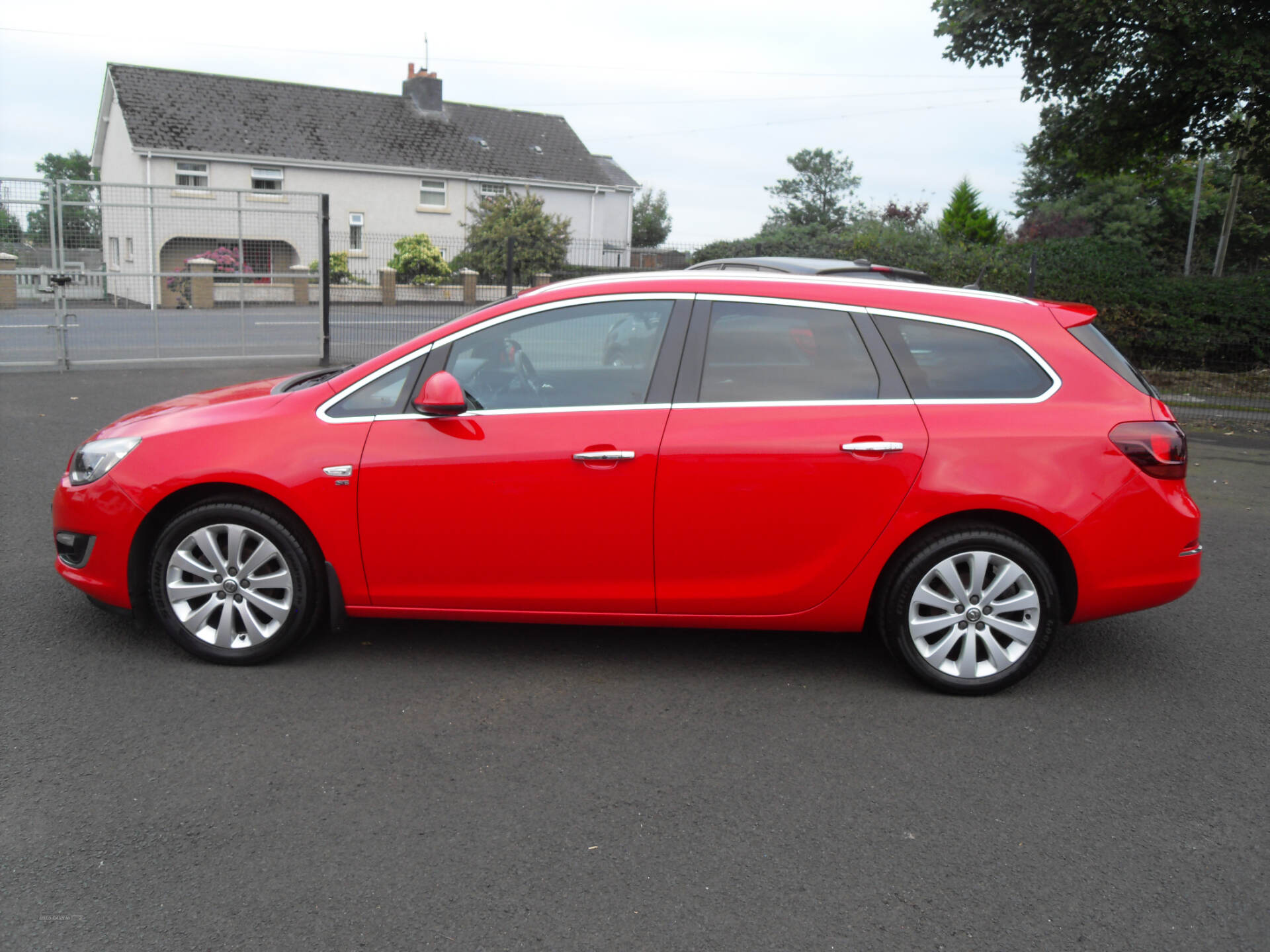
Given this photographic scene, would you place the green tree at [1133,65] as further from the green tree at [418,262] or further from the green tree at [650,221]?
the green tree at [650,221]

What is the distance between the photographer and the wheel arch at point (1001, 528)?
14.3 feet

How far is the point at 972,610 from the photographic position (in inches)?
172

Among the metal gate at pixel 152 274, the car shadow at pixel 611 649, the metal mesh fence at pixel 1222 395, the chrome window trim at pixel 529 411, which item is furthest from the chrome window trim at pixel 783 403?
the metal gate at pixel 152 274

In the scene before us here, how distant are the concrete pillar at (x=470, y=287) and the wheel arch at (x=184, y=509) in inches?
583

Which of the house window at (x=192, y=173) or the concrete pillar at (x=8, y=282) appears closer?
the concrete pillar at (x=8, y=282)

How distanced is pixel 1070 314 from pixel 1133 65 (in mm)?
14683

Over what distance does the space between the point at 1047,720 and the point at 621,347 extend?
7.60 ft

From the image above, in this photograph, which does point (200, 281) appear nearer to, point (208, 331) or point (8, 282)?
point (208, 331)

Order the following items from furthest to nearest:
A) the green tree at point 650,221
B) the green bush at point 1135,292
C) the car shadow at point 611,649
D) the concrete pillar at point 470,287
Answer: the green tree at point 650,221
the concrete pillar at point 470,287
the green bush at point 1135,292
the car shadow at point 611,649

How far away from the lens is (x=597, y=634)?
5.11 metres

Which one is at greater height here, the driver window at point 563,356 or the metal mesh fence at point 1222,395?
the driver window at point 563,356

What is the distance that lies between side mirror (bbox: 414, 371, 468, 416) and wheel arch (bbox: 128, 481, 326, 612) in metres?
0.74

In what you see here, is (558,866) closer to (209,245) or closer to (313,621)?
(313,621)

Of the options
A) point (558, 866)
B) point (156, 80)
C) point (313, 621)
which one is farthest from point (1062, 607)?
point (156, 80)
